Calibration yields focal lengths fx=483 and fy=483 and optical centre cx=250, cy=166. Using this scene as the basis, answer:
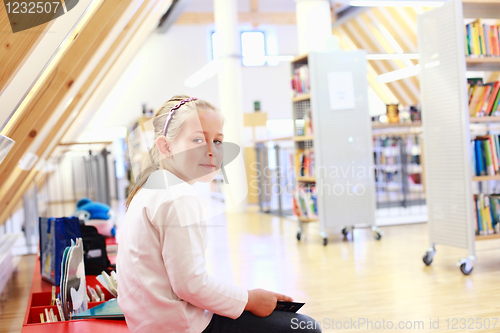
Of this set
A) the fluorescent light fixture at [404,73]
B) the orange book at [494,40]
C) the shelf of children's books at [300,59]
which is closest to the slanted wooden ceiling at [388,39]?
the fluorescent light fixture at [404,73]

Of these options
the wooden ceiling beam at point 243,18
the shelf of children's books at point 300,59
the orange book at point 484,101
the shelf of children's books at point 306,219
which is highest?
the wooden ceiling beam at point 243,18

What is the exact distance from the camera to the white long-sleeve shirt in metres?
1.10

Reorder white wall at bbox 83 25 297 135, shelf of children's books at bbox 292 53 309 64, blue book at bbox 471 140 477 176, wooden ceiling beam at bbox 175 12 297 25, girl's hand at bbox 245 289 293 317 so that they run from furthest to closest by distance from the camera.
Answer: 1. white wall at bbox 83 25 297 135
2. wooden ceiling beam at bbox 175 12 297 25
3. shelf of children's books at bbox 292 53 309 64
4. blue book at bbox 471 140 477 176
5. girl's hand at bbox 245 289 293 317

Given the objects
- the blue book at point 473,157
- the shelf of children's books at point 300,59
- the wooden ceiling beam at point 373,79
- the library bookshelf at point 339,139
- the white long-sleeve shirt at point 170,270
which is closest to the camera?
the white long-sleeve shirt at point 170,270

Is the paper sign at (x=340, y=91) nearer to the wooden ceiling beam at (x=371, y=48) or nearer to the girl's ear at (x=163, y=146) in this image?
the girl's ear at (x=163, y=146)

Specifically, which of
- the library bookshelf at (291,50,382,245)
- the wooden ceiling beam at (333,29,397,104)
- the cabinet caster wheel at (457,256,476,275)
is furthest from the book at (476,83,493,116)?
the wooden ceiling beam at (333,29,397,104)

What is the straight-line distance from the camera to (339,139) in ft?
14.7

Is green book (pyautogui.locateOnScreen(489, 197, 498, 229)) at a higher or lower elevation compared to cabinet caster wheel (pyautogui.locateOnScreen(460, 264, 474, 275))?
higher

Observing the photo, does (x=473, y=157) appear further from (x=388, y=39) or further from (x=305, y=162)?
(x=388, y=39)

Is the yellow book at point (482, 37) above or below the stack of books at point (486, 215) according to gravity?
above

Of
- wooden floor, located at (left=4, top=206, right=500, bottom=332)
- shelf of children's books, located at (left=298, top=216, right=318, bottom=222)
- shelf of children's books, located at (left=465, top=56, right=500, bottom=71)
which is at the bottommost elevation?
wooden floor, located at (left=4, top=206, right=500, bottom=332)

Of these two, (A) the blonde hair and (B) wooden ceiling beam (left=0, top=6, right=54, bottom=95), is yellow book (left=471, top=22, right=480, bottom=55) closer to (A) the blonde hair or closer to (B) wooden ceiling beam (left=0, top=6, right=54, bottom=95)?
(A) the blonde hair

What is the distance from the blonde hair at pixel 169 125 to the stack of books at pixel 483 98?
8.16ft

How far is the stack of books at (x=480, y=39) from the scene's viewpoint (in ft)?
10.5
